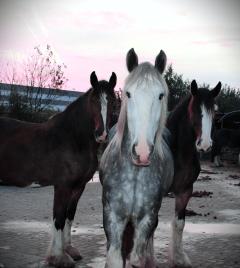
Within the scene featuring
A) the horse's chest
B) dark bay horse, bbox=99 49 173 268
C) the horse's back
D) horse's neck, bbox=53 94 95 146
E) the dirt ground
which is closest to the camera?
dark bay horse, bbox=99 49 173 268

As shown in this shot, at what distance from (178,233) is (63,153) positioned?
195 cm

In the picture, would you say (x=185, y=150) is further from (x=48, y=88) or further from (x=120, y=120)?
(x=48, y=88)

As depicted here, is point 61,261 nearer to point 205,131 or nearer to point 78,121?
point 78,121

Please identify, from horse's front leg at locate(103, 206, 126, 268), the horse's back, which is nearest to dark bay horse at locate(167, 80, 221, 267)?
horse's front leg at locate(103, 206, 126, 268)

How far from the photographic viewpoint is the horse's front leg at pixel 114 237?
3283 mm

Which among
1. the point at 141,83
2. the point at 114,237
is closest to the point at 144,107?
the point at 141,83

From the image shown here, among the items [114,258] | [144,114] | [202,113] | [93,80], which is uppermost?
[93,80]

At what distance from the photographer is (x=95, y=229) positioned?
23.0ft

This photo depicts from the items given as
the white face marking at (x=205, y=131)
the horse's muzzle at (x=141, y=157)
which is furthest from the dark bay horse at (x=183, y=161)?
the horse's muzzle at (x=141, y=157)

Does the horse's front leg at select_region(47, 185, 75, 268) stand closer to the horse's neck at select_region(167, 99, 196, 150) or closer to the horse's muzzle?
the horse's neck at select_region(167, 99, 196, 150)

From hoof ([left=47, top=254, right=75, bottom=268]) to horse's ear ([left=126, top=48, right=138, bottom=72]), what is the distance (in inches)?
112

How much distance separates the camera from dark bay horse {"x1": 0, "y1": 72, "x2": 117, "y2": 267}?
5.08 meters

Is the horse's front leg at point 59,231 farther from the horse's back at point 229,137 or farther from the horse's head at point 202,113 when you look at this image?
the horse's back at point 229,137

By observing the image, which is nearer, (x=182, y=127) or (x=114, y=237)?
(x=114, y=237)
